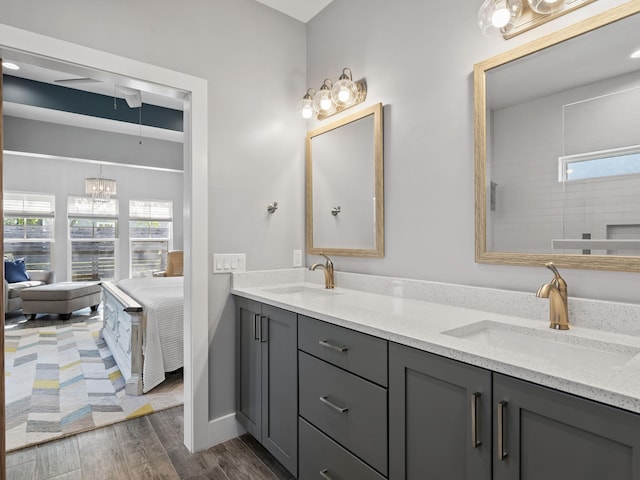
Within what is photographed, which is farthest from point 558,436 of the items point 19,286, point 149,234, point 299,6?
point 149,234

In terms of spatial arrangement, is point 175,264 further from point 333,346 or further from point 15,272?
point 333,346

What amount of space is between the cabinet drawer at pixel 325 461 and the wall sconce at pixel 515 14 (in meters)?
1.82

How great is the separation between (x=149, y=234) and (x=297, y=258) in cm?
581

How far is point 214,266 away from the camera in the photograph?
224 cm

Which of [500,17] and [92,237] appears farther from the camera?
[92,237]

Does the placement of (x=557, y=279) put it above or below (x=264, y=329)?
above

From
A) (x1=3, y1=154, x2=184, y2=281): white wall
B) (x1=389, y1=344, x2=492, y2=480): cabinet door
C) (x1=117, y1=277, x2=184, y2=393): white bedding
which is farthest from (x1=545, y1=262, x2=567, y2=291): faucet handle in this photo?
(x1=3, y1=154, x2=184, y2=281): white wall

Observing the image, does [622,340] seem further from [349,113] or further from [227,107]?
[227,107]

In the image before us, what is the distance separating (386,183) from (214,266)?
115cm

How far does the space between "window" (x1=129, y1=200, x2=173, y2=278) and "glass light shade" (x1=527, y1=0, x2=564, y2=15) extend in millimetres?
7358

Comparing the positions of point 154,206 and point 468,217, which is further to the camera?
point 154,206

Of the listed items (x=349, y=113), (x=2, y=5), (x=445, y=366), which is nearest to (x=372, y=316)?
(x=445, y=366)

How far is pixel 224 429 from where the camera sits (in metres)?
2.25

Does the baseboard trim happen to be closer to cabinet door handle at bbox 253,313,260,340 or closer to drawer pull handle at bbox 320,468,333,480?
cabinet door handle at bbox 253,313,260,340
